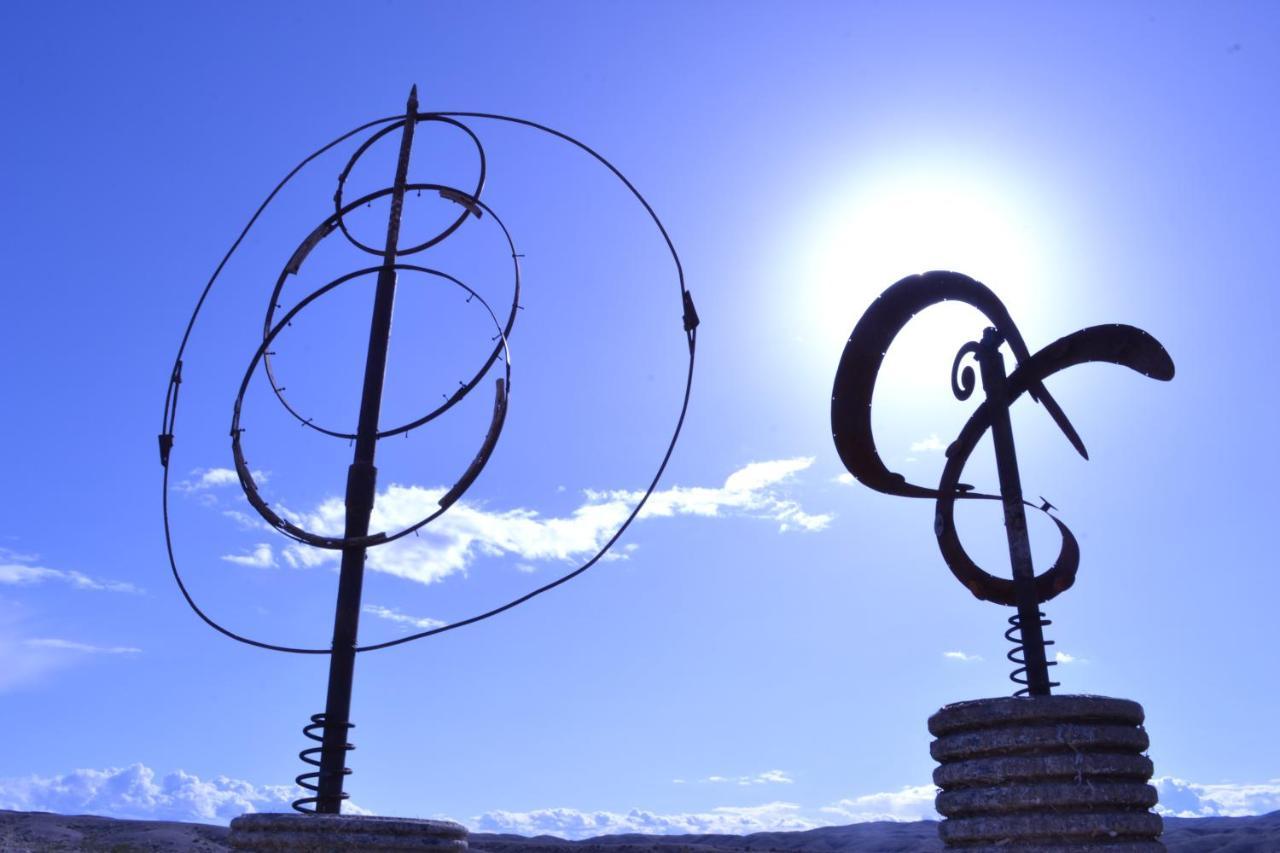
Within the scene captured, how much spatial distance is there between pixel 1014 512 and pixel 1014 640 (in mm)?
1246

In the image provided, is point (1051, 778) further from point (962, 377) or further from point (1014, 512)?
point (962, 377)

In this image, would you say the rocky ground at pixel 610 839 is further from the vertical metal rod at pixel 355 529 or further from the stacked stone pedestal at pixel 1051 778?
the stacked stone pedestal at pixel 1051 778

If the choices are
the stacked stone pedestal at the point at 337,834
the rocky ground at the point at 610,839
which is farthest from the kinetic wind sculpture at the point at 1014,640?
the rocky ground at the point at 610,839

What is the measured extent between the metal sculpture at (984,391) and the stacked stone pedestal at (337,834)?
18.4 ft

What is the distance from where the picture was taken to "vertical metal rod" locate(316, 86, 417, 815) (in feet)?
30.3

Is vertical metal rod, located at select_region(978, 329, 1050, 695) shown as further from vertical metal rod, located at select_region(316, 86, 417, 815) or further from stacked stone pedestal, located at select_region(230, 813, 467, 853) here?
vertical metal rod, located at select_region(316, 86, 417, 815)

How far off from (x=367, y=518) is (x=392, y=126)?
484 cm

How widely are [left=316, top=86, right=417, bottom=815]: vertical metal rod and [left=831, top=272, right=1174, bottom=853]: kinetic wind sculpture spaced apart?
473 centimetres

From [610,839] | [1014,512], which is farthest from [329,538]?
[610,839]

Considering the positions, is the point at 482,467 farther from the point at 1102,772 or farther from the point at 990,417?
the point at 1102,772

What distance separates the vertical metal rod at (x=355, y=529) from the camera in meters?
9.23

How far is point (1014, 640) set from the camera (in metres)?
10.3

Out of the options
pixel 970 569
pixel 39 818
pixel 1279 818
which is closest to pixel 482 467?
pixel 970 569

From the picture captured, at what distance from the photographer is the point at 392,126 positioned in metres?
12.2
